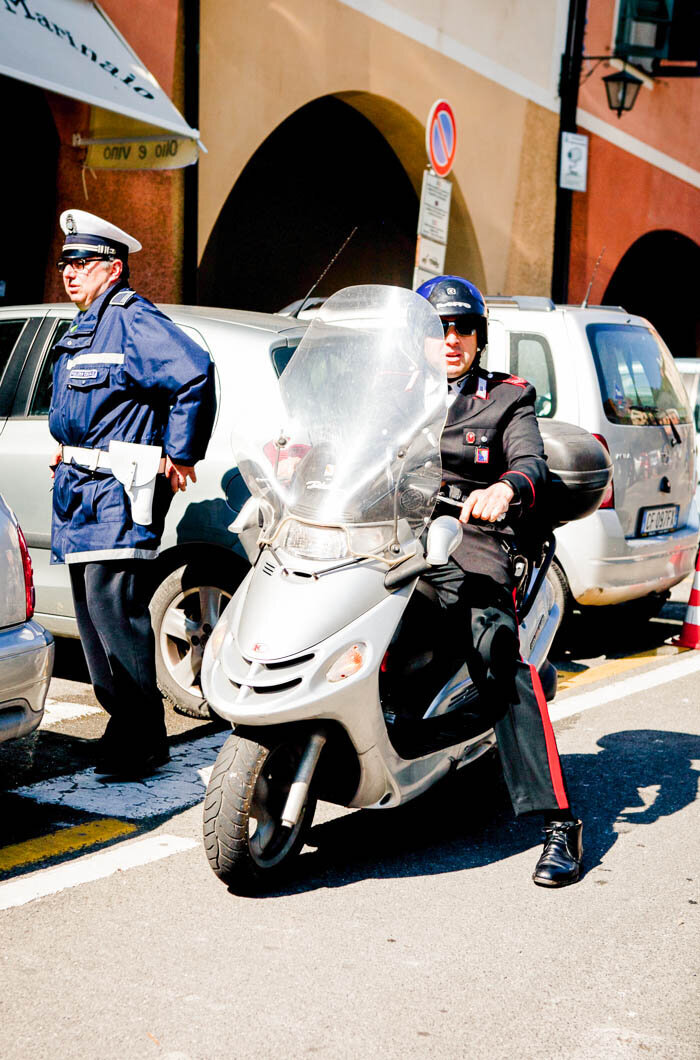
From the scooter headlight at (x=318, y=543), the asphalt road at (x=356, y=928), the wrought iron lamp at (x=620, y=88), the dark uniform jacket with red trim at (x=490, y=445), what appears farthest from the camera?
the wrought iron lamp at (x=620, y=88)

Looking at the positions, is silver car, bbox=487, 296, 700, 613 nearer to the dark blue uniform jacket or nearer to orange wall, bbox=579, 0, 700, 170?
the dark blue uniform jacket

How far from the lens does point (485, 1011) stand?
10.0 ft

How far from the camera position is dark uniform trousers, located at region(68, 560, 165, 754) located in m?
4.58

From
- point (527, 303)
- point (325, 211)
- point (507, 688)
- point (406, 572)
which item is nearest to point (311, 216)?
point (325, 211)

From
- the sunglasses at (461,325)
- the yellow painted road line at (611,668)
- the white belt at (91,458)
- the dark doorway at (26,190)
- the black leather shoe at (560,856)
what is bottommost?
the yellow painted road line at (611,668)

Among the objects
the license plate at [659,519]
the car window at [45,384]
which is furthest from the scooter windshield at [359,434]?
the license plate at [659,519]

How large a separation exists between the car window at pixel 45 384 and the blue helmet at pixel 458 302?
224 centimetres

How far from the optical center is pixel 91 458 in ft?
14.9

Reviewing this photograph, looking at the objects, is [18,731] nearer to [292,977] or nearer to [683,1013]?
[292,977]

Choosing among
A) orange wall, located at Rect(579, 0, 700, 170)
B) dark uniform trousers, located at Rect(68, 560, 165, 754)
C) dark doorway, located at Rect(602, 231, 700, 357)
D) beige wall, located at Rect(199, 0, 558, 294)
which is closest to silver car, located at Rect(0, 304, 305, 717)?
dark uniform trousers, located at Rect(68, 560, 165, 754)

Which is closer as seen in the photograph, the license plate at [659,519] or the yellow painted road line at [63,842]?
the yellow painted road line at [63,842]

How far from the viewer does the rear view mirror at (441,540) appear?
3.54m

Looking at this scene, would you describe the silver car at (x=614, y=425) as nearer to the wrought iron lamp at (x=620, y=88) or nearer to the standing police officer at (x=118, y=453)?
the standing police officer at (x=118, y=453)

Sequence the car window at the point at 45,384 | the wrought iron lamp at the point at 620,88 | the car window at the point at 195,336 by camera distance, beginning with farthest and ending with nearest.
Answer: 1. the wrought iron lamp at the point at 620,88
2. the car window at the point at 45,384
3. the car window at the point at 195,336
